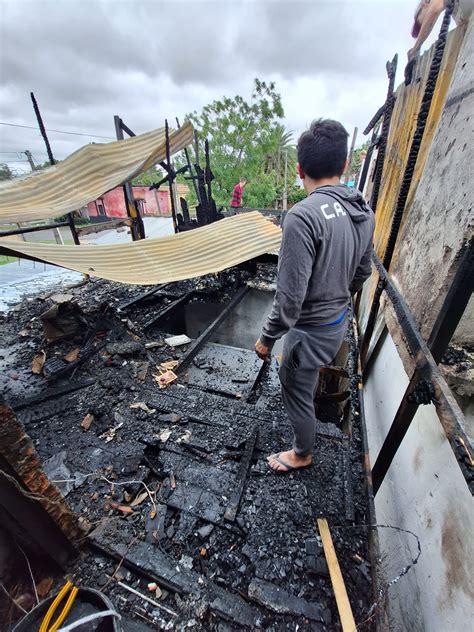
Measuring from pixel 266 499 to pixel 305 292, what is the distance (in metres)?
1.37

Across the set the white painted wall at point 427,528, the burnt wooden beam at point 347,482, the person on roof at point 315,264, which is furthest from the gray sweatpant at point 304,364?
the white painted wall at point 427,528

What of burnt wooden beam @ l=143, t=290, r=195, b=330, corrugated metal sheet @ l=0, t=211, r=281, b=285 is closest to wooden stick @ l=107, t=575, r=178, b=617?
corrugated metal sheet @ l=0, t=211, r=281, b=285

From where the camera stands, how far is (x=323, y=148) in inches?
52.9

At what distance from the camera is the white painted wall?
1184 millimetres

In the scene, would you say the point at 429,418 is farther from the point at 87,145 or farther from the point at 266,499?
the point at 87,145

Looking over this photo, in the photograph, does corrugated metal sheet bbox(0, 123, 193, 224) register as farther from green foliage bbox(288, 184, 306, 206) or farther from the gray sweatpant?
green foliage bbox(288, 184, 306, 206)

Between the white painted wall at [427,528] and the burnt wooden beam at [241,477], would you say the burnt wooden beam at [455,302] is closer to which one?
the white painted wall at [427,528]

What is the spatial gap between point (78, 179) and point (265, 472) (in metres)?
5.26

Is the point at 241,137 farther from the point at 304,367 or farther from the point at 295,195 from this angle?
the point at 304,367

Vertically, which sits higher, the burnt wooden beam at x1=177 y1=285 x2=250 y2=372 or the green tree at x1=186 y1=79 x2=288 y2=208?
the green tree at x1=186 y1=79 x2=288 y2=208

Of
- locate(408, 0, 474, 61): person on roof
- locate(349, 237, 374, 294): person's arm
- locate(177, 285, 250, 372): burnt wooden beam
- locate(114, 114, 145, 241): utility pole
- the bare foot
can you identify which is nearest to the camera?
locate(408, 0, 474, 61): person on roof

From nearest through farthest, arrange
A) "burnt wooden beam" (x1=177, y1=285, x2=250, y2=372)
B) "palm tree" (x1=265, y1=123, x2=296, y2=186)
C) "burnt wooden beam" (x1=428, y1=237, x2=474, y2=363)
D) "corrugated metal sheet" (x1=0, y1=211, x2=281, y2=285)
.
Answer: "burnt wooden beam" (x1=428, y1=237, x2=474, y2=363) < "corrugated metal sheet" (x1=0, y1=211, x2=281, y2=285) < "burnt wooden beam" (x1=177, y1=285, x2=250, y2=372) < "palm tree" (x1=265, y1=123, x2=296, y2=186)

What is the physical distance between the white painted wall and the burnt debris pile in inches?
12.1

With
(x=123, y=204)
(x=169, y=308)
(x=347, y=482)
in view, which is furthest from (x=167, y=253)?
(x=123, y=204)
